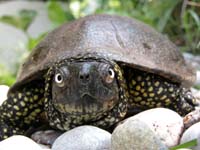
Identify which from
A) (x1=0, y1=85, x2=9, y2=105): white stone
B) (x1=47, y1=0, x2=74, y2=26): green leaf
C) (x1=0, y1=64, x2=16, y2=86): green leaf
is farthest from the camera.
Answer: (x1=47, y1=0, x2=74, y2=26): green leaf

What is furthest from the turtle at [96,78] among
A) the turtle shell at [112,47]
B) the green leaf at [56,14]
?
the green leaf at [56,14]

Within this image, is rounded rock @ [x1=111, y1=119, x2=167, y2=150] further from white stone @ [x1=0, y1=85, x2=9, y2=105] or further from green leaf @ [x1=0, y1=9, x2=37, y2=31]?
green leaf @ [x1=0, y1=9, x2=37, y2=31]

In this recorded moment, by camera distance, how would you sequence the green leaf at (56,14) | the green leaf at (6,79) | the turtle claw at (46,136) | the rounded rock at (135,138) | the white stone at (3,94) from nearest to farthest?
the rounded rock at (135,138), the turtle claw at (46,136), the white stone at (3,94), the green leaf at (6,79), the green leaf at (56,14)

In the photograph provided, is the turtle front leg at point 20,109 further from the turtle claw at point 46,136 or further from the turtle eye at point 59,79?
the turtle eye at point 59,79

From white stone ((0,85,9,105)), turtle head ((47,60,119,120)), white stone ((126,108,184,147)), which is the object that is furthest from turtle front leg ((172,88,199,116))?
white stone ((0,85,9,105))

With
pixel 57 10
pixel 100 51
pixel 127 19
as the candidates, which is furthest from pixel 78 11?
pixel 100 51

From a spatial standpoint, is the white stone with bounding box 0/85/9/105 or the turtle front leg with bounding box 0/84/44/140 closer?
the turtle front leg with bounding box 0/84/44/140

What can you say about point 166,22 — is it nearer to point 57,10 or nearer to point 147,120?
point 57,10

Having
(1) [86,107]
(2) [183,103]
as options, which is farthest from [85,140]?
(2) [183,103]
